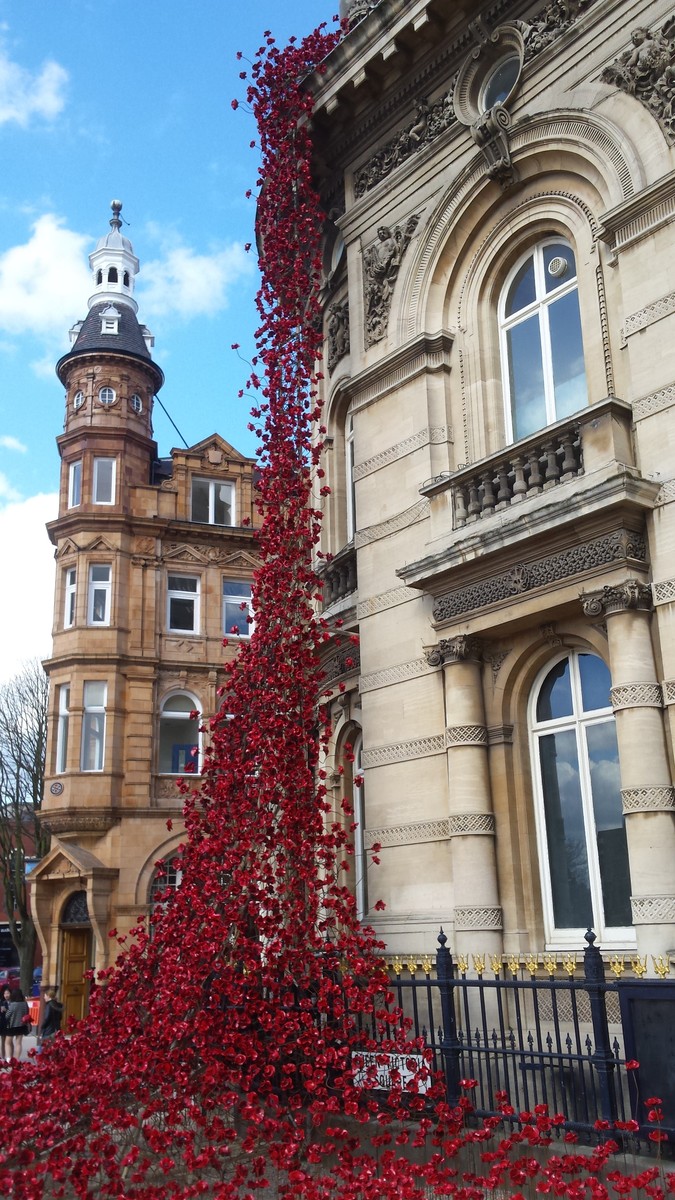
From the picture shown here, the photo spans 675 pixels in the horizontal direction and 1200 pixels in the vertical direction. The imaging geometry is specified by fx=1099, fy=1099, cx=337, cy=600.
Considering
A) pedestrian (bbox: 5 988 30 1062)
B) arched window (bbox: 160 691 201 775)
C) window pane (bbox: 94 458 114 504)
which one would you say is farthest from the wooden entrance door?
window pane (bbox: 94 458 114 504)

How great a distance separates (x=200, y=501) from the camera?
34.8 meters

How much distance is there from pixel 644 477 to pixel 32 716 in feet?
114

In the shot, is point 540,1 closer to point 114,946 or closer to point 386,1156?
point 386,1156

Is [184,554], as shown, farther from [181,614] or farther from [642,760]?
[642,760]

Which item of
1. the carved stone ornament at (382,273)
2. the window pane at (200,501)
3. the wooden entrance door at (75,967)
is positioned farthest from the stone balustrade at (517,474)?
the window pane at (200,501)

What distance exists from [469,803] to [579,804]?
1053 millimetres

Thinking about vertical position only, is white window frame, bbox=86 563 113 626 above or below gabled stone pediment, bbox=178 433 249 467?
below

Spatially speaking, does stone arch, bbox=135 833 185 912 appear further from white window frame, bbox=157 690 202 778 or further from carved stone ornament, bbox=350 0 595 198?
carved stone ornament, bbox=350 0 595 198

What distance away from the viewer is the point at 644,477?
9.70 meters

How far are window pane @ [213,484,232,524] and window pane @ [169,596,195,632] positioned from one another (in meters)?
3.15

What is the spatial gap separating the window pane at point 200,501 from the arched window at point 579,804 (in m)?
24.8

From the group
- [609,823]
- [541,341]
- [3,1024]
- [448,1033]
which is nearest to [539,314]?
[541,341]

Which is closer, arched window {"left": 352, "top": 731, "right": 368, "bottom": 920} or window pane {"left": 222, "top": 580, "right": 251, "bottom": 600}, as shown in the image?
arched window {"left": 352, "top": 731, "right": 368, "bottom": 920}

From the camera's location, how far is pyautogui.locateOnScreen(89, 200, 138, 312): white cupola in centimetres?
3669
